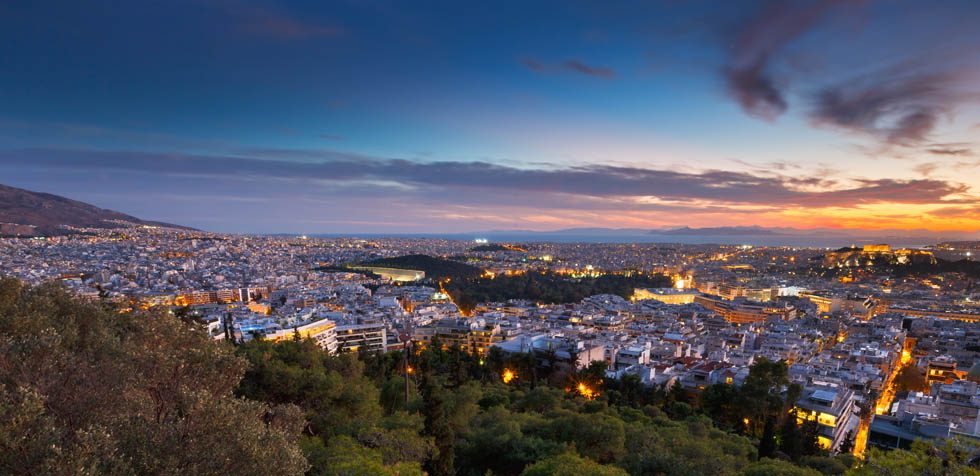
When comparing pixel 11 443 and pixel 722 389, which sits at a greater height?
pixel 11 443

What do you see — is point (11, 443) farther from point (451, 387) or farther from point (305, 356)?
point (451, 387)

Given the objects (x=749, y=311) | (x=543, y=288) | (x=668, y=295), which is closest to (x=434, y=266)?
(x=543, y=288)

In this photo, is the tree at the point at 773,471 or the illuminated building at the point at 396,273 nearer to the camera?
the tree at the point at 773,471

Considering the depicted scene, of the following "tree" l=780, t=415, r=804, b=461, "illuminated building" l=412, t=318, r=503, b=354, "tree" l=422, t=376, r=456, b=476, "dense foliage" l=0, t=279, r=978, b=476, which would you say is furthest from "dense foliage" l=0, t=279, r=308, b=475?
"illuminated building" l=412, t=318, r=503, b=354

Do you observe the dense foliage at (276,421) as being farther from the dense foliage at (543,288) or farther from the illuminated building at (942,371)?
the dense foliage at (543,288)

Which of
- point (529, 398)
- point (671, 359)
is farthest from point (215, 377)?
point (671, 359)

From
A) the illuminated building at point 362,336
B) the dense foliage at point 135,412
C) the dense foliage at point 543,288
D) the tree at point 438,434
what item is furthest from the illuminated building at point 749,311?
the dense foliage at point 135,412
